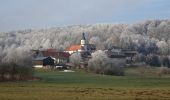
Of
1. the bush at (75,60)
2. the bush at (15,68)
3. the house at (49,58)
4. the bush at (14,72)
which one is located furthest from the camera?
the bush at (75,60)

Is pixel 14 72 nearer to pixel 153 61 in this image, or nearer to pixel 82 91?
pixel 82 91

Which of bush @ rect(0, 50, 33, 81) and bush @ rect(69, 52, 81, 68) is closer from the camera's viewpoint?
bush @ rect(0, 50, 33, 81)

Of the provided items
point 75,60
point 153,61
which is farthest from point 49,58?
point 153,61

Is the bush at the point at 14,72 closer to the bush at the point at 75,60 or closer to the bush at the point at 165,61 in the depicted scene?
the bush at the point at 75,60

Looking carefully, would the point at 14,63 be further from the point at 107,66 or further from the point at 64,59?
the point at 64,59

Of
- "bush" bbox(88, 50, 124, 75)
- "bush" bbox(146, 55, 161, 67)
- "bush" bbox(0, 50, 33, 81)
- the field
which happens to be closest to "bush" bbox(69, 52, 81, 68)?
"bush" bbox(88, 50, 124, 75)

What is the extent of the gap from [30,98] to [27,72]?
48.2m

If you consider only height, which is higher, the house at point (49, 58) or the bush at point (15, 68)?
the house at point (49, 58)

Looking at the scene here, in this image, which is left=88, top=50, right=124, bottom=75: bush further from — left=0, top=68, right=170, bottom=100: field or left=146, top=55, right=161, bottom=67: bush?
left=146, top=55, right=161, bottom=67: bush

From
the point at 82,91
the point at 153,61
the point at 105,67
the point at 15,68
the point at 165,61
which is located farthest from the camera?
the point at 153,61

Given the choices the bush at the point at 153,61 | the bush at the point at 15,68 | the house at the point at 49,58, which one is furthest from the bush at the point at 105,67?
the bush at the point at 153,61

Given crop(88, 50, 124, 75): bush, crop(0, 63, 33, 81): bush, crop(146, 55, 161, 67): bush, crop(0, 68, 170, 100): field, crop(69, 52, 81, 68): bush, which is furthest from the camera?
crop(146, 55, 161, 67): bush

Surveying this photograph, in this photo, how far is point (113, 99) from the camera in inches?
1677

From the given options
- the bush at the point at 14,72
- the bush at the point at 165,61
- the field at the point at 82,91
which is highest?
the bush at the point at 165,61
